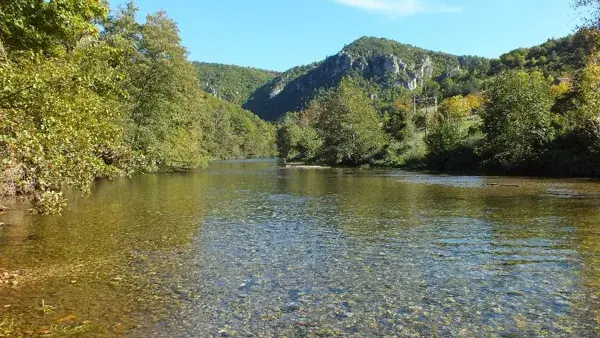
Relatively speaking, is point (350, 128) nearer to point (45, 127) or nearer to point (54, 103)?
point (54, 103)

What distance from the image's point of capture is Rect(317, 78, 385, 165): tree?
3113 inches

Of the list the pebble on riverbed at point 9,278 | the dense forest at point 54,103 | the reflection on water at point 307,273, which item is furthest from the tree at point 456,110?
the pebble on riverbed at point 9,278

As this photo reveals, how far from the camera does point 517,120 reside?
4897 cm

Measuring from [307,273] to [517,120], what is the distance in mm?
44883

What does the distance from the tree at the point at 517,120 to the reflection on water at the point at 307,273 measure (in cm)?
2837

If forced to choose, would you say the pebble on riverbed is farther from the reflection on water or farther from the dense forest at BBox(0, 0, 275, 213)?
the dense forest at BBox(0, 0, 275, 213)

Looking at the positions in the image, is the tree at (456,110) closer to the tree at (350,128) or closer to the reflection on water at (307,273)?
the tree at (350,128)

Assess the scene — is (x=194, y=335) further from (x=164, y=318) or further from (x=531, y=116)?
(x=531, y=116)

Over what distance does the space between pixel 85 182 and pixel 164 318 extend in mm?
7145

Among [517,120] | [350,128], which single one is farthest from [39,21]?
[350,128]

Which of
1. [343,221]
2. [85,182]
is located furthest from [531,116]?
[85,182]

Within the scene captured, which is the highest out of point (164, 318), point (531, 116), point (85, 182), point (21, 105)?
point (531, 116)

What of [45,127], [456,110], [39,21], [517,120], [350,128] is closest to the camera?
[45,127]

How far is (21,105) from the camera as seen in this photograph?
34.1 ft
